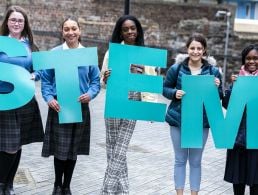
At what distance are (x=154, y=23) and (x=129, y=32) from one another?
55.5ft

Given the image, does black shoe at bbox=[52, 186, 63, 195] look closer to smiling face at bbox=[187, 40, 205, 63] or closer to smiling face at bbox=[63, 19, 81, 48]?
smiling face at bbox=[63, 19, 81, 48]

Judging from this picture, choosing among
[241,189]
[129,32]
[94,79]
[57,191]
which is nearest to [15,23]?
[94,79]

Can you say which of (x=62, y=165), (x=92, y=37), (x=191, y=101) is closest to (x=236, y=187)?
(x=191, y=101)

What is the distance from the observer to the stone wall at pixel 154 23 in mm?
21500

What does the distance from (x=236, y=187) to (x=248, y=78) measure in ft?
3.54

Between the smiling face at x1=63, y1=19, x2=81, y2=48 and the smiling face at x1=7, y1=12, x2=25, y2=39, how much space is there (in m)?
0.45

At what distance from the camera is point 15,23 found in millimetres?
5102

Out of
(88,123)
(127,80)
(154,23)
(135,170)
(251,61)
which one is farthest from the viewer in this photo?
(154,23)

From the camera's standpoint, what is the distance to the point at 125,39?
17.1 ft

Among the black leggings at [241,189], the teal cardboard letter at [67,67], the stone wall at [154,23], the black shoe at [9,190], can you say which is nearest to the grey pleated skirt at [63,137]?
the teal cardboard letter at [67,67]

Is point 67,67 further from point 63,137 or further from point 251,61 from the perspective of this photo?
point 251,61

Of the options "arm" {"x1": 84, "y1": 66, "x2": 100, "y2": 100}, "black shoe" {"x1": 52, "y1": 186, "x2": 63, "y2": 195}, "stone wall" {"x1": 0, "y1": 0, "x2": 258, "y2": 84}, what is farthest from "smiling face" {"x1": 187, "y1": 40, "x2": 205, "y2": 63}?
"stone wall" {"x1": 0, "y1": 0, "x2": 258, "y2": 84}

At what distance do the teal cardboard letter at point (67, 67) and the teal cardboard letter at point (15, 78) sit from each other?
150 millimetres

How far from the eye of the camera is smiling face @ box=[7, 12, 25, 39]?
509cm
